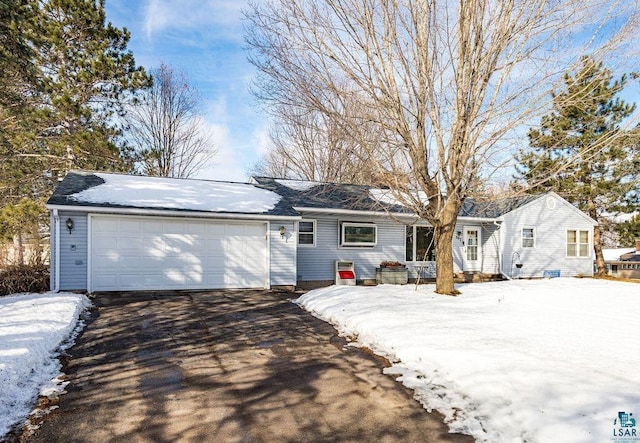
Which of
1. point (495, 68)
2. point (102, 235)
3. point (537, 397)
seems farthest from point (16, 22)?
point (537, 397)

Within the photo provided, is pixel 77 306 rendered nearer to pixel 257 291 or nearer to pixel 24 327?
pixel 24 327

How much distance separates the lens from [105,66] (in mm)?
15281

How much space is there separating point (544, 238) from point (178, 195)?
47.7 feet

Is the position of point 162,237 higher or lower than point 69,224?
lower

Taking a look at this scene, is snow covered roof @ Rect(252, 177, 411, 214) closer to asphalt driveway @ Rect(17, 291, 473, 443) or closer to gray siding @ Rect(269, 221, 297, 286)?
gray siding @ Rect(269, 221, 297, 286)

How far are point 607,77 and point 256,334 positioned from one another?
8731 mm

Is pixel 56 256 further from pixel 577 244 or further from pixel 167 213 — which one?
pixel 577 244

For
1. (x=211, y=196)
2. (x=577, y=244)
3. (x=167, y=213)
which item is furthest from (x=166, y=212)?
(x=577, y=244)

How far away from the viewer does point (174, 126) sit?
23.1 meters

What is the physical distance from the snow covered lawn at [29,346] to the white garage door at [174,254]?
2.09 meters

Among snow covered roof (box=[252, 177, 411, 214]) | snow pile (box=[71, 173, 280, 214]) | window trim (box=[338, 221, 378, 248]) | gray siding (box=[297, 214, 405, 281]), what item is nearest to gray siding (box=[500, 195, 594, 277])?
gray siding (box=[297, 214, 405, 281])

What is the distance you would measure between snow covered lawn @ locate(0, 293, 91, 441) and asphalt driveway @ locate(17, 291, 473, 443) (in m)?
0.25

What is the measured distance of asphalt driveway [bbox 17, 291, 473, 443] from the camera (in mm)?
3029

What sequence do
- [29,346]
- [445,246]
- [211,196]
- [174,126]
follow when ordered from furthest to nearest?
[174,126], [211,196], [445,246], [29,346]
